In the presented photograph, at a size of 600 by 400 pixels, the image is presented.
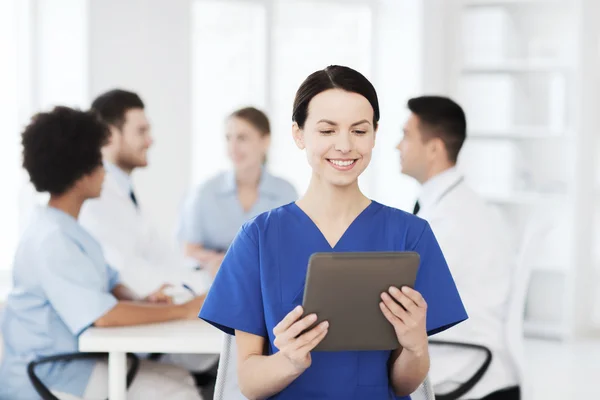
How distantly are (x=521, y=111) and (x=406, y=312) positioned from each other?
4821 millimetres

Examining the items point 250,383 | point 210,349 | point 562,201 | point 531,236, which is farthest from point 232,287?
point 562,201

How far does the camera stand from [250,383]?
170 centimetres

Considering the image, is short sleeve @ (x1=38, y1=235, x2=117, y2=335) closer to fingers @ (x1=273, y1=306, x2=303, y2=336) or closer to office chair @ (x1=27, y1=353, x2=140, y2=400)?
office chair @ (x1=27, y1=353, x2=140, y2=400)

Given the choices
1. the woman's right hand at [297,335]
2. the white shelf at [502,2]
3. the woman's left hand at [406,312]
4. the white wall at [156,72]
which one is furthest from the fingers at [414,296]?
the white shelf at [502,2]

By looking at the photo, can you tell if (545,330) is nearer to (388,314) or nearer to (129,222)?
(129,222)

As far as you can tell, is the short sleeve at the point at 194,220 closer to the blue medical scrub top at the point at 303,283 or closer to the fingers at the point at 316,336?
the blue medical scrub top at the point at 303,283

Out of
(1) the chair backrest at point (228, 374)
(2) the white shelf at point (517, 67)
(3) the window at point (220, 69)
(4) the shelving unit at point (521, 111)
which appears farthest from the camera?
(4) the shelving unit at point (521, 111)

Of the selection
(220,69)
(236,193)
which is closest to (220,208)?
(236,193)

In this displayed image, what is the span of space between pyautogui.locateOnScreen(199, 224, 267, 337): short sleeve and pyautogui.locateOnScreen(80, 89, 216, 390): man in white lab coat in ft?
4.21

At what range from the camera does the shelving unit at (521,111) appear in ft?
19.6

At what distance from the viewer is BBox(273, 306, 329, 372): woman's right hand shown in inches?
60.5

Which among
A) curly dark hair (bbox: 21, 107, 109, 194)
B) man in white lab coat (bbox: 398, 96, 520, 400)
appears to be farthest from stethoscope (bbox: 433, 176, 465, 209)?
curly dark hair (bbox: 21, 107, 109, 194)

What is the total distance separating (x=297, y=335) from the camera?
61.4 inches

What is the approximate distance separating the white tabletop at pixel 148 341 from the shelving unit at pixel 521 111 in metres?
3.87
